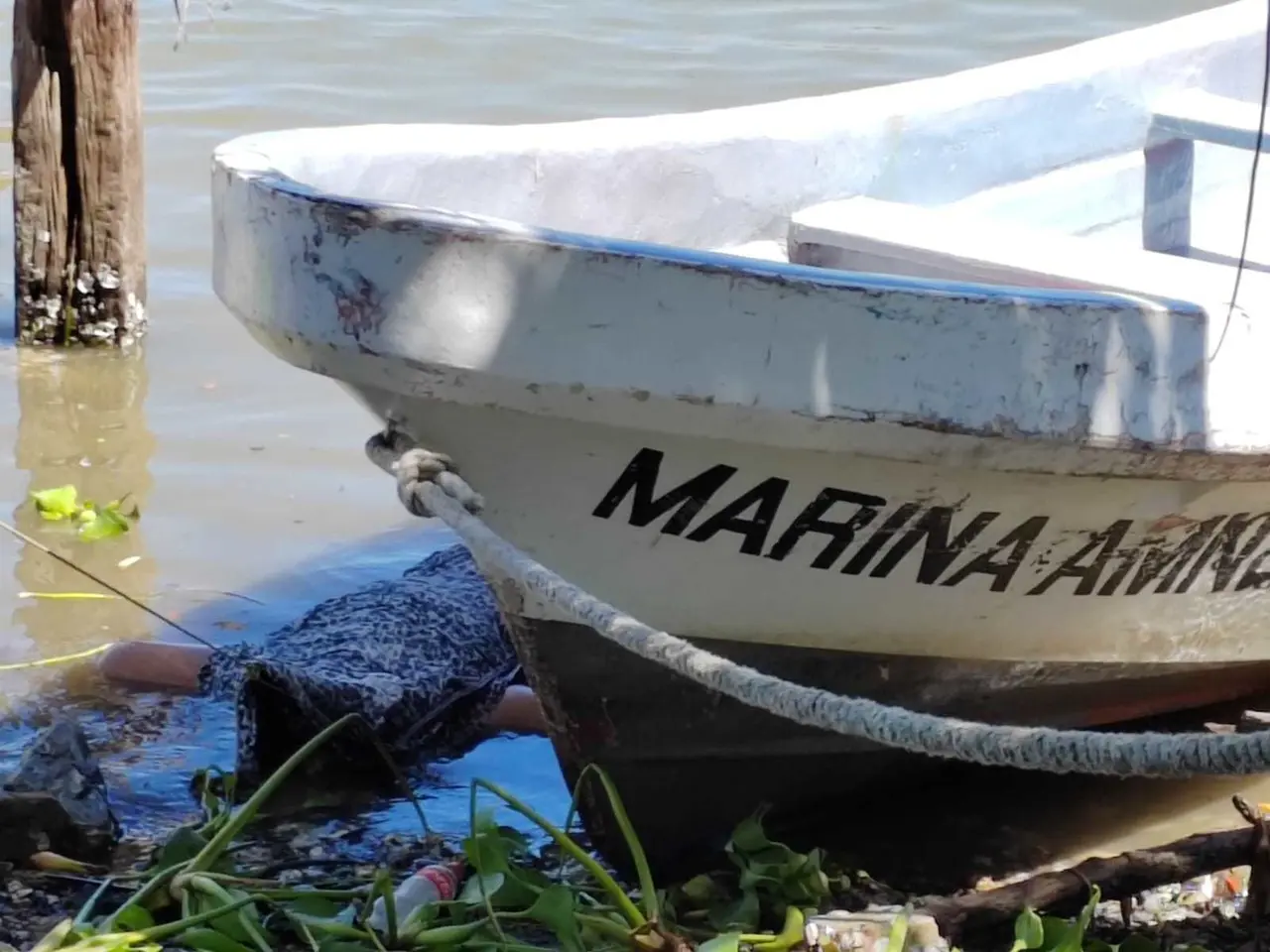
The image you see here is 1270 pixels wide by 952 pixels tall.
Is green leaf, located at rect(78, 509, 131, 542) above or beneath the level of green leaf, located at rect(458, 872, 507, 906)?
beneath

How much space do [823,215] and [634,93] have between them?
555 centimetres

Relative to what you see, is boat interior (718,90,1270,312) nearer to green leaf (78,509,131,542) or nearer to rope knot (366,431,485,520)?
rope knot (366,431,485,520)

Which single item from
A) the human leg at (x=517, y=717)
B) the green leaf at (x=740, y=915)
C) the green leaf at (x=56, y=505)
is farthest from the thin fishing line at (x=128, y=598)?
the green leaf at (x=740, y=915)

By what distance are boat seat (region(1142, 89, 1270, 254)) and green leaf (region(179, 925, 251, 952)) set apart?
3086 mm

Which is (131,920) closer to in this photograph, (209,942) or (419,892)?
(209,942)

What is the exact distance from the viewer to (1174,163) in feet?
16.0

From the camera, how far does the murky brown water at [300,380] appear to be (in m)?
3.69

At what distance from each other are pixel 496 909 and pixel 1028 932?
0.81 metres

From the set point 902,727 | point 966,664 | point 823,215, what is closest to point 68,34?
point 823,215

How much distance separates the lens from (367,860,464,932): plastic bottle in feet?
9.25

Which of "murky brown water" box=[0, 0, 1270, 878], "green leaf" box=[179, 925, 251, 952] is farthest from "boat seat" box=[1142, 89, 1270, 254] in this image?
"green leaf" box=[179, 925, 251, 952]

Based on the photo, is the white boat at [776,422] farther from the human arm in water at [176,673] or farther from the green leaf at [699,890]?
the human arm in water at [176,673]

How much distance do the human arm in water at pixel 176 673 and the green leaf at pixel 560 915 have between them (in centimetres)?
113

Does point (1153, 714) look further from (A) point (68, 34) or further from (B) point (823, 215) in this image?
(A) point (68, 34)
